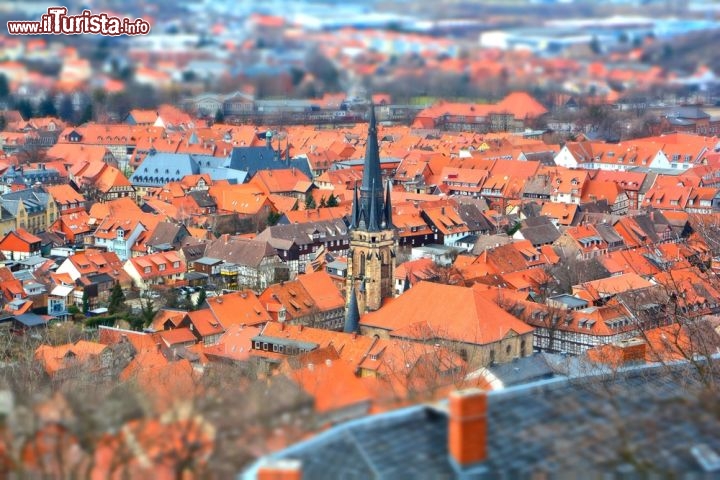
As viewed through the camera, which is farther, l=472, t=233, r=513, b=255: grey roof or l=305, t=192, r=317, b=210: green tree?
l=305, t=192, r=317, b=210: green tree

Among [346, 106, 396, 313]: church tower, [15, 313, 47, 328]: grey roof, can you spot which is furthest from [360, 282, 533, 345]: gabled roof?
[15, 313, 47, 328]: grey roof

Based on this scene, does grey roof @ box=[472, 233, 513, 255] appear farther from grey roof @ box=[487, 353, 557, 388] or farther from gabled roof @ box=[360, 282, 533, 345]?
grey roof @ box=[487, 353, 557, 388]

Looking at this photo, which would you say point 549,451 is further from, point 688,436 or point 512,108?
point 512,108

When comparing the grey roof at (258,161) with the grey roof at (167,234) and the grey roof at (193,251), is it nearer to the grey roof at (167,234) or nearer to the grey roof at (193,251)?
the grey roof at (167,234)

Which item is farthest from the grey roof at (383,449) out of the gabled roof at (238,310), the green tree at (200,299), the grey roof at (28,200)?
the grey roof at (28,200)

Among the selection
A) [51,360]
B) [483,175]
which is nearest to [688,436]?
[51,360]

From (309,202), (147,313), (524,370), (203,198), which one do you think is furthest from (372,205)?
(309,202)
